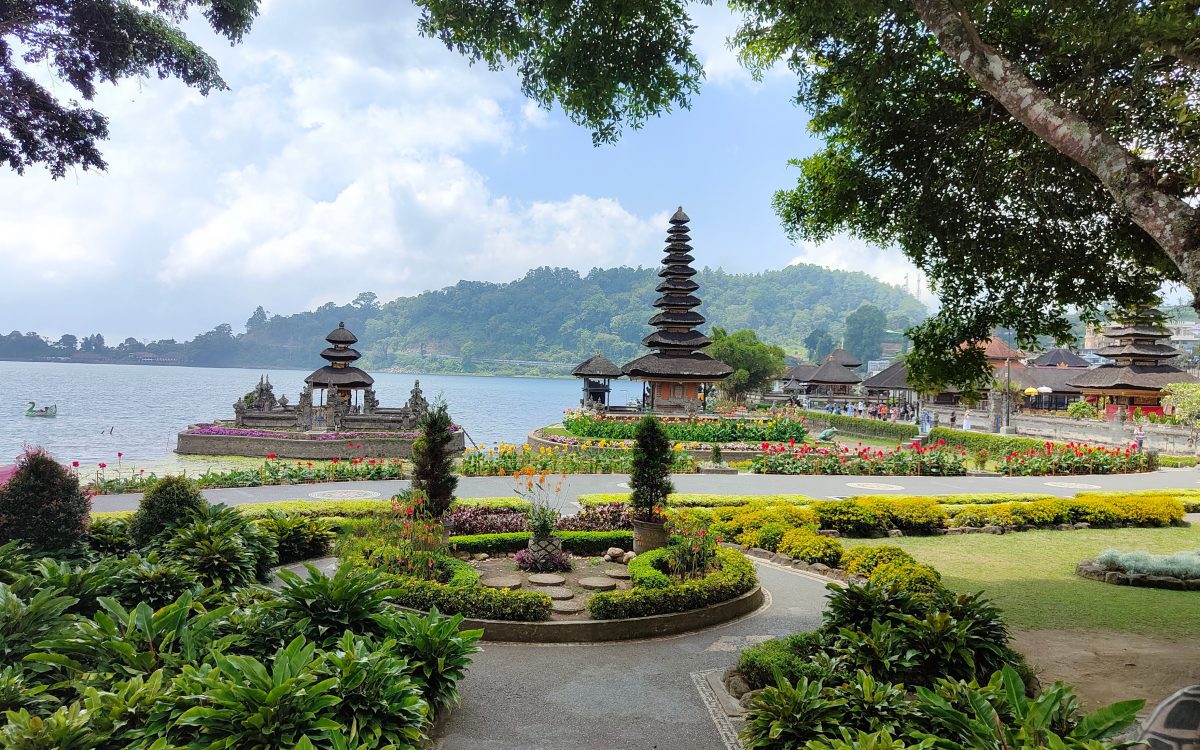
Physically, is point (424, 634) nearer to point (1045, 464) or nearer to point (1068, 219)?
point (1068, 219)

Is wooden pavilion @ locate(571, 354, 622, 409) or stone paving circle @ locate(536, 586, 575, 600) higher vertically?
wooden pavilion @ locate(571, 354, 622, 409)

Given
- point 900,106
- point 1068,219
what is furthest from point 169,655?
point 1068,219

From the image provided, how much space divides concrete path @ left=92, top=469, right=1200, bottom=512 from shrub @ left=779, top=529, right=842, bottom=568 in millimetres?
5290

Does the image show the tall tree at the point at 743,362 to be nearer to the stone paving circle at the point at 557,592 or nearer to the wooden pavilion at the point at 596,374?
the wooden pavilion at the point at 596,374

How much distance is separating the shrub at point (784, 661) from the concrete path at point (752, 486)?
8897 mm

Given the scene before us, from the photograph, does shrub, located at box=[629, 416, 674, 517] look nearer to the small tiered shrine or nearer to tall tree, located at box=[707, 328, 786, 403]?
the small tiered shrine

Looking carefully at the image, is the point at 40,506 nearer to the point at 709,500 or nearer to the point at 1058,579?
the point at 709,500

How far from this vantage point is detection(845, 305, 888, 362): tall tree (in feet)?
446

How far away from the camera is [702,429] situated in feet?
97.8

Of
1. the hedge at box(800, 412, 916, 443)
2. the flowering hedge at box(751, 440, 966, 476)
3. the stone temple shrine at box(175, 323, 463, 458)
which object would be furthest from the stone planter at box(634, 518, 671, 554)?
the hedge at box(800, 412, 916, 443)

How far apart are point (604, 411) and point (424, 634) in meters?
29.7

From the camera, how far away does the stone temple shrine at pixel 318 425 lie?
27.9 meters

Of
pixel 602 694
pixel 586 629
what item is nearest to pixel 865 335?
pixel 586 629

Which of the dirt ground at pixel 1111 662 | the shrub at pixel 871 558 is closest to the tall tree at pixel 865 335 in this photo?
the shrub at pixel 871 558
